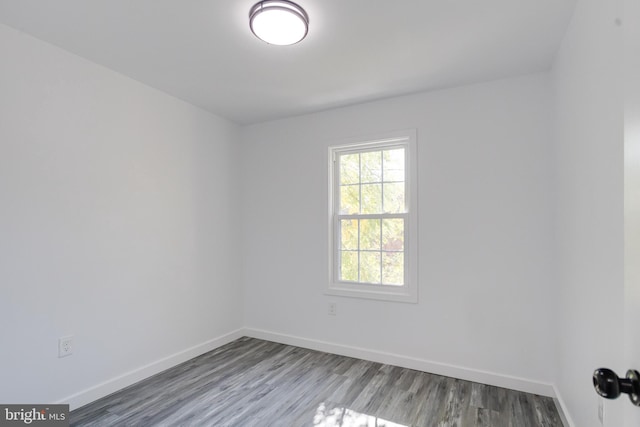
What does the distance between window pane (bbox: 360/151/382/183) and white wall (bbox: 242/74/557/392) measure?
24cm

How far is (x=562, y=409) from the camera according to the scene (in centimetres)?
231

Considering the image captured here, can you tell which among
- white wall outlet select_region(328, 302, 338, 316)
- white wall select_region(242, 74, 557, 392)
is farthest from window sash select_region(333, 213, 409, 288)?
white wall outlet select_region(328, 302, 338, 316)

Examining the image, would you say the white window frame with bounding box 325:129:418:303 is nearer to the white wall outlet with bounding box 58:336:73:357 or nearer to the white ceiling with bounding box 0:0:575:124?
the white ceiling with bounding box 0:0:575:124

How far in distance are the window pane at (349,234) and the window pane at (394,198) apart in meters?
0.39

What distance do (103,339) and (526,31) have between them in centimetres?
373

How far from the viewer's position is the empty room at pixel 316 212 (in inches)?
77.5

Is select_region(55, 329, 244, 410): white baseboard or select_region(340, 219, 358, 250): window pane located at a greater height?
select_region(340, 219, 358, 250): window pane

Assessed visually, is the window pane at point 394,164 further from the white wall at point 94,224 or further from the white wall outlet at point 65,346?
the white wall outlet at point 65,346

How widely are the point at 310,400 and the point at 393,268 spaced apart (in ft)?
4.57

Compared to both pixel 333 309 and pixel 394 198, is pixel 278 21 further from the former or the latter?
pixel 333 309

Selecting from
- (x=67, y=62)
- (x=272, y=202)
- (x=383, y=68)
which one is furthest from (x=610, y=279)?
(x=67, y=62)

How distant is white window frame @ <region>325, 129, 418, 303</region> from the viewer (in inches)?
122

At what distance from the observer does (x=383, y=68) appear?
264cm

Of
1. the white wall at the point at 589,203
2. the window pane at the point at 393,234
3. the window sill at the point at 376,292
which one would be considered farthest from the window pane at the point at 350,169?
the white wall at the point at 589,203
